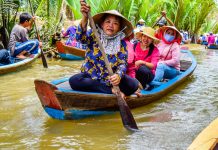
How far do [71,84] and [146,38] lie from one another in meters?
1.59

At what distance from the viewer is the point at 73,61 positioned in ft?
36.5

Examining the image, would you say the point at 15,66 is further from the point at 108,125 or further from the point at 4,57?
the point at 108,125

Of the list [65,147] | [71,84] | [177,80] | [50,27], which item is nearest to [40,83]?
[71,84]

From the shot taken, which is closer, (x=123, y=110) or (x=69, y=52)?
(x=123, y=110)

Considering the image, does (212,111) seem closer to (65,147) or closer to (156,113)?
(156,113)

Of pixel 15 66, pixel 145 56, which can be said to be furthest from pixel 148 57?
pixel 15 66

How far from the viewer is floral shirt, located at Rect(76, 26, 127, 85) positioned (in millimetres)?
4168

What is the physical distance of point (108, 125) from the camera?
13.8 feet

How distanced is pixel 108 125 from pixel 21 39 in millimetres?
5048

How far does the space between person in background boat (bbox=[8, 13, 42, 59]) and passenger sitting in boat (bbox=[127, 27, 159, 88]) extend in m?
3.71

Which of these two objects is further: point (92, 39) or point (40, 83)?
point (92, 39)

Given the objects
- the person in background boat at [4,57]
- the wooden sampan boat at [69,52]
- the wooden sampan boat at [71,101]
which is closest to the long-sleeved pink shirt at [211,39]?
the wooden sampan boat at [69,52]

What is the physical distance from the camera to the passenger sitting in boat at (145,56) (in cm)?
528

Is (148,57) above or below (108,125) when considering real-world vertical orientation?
above
